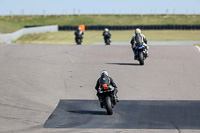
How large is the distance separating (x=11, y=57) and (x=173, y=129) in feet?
53.5

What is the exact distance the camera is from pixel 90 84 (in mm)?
20266

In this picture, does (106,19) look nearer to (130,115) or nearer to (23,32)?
(23,32)

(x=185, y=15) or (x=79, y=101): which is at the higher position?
(x=79, y=101)

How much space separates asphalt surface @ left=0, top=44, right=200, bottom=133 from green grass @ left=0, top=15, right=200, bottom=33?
52.5 meters

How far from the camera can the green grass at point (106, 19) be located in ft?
278

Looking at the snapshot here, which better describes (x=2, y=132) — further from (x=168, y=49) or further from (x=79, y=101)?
(x=168, y=49)

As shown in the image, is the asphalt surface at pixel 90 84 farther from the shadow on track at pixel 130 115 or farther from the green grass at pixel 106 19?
the green grass at pixel 106 19

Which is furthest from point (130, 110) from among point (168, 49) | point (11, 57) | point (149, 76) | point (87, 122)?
point (168, 49)

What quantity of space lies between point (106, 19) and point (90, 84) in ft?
228

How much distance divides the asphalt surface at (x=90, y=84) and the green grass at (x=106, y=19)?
5252 cm

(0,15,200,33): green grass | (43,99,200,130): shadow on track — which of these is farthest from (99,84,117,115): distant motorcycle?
(0,15,200,33): green grass

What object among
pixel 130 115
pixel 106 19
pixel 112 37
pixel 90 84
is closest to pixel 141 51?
pixel 90 84

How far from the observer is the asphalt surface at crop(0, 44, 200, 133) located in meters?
13.9

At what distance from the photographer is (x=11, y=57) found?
27.7 m
